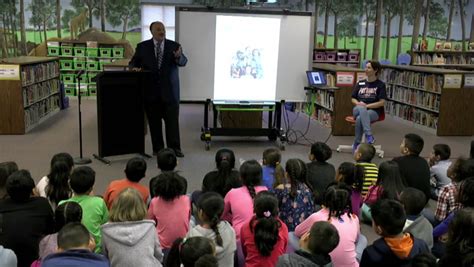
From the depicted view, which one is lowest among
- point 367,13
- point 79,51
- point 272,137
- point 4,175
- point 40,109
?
point 272,137

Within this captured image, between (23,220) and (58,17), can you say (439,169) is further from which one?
(58,17)

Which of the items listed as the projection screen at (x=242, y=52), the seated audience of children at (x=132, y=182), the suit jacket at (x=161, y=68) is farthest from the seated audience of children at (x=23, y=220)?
the projection screen at (x=242, y=52)

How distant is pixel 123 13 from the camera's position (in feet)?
38.1

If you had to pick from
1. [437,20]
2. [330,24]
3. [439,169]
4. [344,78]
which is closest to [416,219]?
[439,169]

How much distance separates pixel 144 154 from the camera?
19.0 feet

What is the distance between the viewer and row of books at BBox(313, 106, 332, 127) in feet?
27.3

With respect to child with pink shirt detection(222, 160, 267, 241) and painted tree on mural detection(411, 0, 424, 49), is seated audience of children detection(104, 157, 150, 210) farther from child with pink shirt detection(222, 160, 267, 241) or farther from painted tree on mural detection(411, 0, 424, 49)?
painted tree on mural detection(411, 0, 424, 49)

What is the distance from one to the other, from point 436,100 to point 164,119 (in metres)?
4.73

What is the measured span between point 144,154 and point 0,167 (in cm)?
290

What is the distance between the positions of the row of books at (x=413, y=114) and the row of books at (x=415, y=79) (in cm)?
42

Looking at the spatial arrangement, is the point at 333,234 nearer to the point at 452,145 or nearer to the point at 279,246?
the point at 279,246

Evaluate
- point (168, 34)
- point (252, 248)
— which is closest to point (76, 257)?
point (252, 248)

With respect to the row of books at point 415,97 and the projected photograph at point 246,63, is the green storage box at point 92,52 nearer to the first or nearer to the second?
the projected photograph at point 246,63

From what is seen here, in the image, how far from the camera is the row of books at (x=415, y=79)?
7.86 metres
